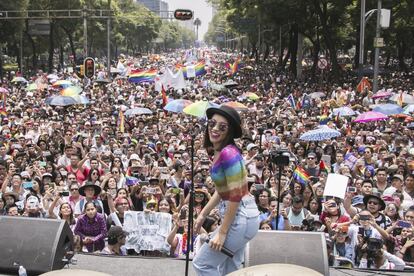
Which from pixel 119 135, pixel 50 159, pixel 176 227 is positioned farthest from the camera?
pixel 119 135

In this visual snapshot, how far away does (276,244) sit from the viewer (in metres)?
5.29

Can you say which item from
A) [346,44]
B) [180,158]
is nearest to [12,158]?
[180,158]

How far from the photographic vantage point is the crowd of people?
736 cm

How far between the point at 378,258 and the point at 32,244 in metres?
3.77

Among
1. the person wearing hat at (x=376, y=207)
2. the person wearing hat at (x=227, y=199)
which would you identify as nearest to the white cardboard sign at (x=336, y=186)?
the person wearing hat at (x=376, y=207)

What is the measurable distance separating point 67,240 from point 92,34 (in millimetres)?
68319

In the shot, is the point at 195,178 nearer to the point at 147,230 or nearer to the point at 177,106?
the point at 147,230

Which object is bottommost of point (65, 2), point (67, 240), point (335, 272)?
point (335, 272)

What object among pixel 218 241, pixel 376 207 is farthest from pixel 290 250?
pixel 376 207

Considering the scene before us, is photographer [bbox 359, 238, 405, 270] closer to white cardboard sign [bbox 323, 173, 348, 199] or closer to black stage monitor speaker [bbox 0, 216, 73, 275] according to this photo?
white cardboard sign [bbox 323, 173, 348, 199]

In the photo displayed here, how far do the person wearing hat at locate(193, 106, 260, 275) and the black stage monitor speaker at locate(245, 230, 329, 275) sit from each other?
0.65 meters

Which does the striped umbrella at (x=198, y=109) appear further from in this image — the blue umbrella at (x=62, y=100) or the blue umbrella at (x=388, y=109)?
the blue umbrella at (x=62, y=100)

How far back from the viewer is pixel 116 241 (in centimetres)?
735

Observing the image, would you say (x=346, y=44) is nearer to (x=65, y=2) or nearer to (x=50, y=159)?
(x=65, y=2)
